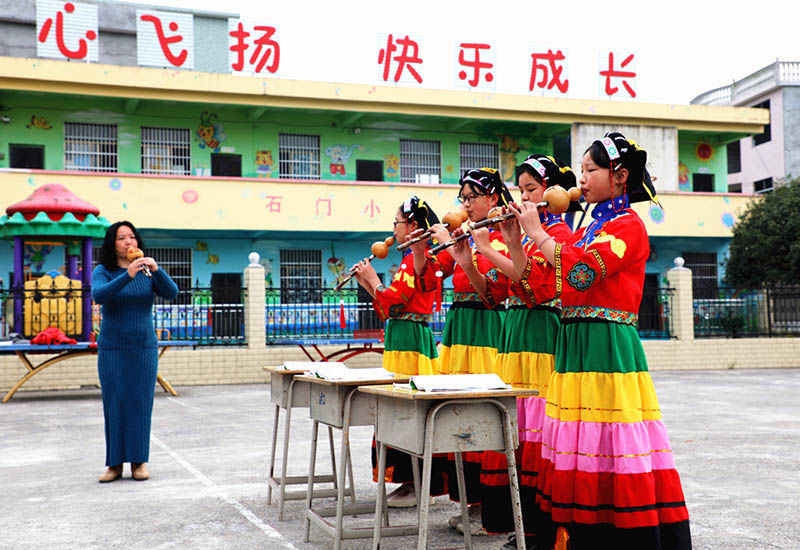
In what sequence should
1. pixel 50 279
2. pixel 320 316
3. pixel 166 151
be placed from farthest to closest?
pixel 166 151, pixel 320 316, pixel 50 279

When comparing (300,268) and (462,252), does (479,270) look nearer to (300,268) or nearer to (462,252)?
(462,252)

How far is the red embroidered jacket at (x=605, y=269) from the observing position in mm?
3869

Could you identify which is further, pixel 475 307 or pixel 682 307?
pixel 682 307

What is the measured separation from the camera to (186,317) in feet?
56.0

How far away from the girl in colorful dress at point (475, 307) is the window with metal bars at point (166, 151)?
2007 cm

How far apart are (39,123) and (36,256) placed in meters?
3.67

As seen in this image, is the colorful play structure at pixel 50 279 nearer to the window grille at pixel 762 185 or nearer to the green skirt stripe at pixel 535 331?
the green skirt stripe at pixel 535 331

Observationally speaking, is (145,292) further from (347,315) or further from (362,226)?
(362,226)

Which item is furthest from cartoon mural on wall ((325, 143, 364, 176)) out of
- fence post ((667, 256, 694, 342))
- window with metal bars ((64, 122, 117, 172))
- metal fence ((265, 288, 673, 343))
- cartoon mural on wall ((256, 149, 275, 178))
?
fence post ((667, 256, 694, 342))

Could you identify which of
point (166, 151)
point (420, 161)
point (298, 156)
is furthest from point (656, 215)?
point (166, 151)

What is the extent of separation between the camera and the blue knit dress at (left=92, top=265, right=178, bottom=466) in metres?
6.93

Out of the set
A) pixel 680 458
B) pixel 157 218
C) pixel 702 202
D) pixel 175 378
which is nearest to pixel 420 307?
pixel 680 458

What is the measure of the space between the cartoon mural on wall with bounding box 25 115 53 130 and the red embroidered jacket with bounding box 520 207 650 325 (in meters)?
21.9

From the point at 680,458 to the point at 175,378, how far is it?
11327mm
